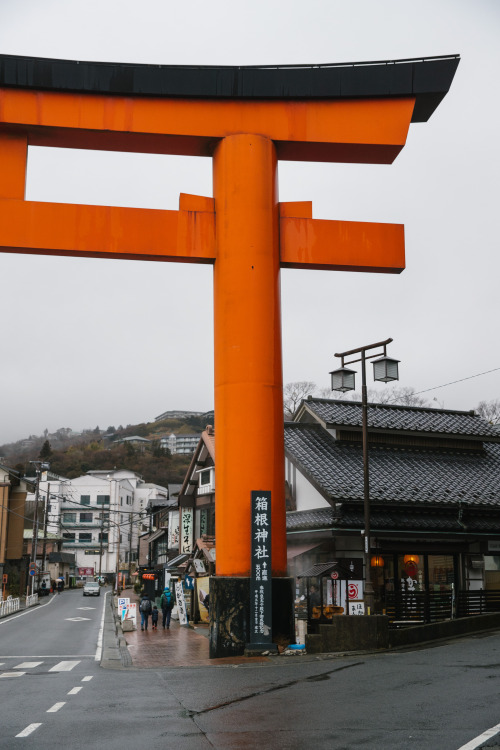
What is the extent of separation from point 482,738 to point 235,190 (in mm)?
14468

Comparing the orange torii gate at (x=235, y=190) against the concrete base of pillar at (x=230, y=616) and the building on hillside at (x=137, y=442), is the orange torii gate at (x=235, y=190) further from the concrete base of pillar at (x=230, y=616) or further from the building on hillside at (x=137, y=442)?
the building on hillside at (x=137, y=442)

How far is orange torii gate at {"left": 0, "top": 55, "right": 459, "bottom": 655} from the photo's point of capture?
60.7 feet

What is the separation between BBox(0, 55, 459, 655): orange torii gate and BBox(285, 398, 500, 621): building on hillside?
5.62 metres

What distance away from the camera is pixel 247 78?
19.5m

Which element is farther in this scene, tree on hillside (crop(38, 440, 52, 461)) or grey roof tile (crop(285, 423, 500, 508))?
tree on hillside (crop(38, 440, 52, 461))

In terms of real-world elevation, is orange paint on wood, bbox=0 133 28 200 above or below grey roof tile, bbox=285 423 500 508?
above

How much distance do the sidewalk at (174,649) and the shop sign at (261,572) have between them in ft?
2.09

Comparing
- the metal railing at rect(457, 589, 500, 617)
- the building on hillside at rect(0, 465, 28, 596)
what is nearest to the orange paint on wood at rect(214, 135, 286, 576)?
the metal railing at rect(457, 589, 500, 617)

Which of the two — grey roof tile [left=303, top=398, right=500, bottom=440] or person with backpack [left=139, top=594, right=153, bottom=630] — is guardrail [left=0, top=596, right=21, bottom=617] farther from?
grey roof tile [left=303, top=398, right=500, bottom=440]

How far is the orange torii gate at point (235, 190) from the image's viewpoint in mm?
18500

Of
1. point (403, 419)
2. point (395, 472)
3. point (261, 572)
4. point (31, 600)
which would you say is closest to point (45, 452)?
point (31, 600)

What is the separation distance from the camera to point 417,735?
8453 millimetres

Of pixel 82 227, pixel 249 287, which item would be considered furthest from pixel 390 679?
pixel 82 227

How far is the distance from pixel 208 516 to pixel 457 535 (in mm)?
17102
